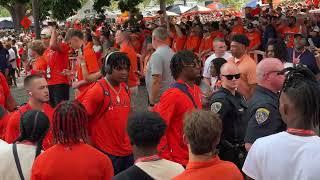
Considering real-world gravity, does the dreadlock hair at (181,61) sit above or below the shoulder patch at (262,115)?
above

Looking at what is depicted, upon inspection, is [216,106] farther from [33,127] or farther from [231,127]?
[33,127]

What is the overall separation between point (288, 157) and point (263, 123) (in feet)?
4.45

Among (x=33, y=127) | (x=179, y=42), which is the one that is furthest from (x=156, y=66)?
(x=179, y=42)

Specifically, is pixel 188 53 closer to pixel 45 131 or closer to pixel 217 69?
pixel 217 69

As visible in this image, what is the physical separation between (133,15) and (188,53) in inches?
781

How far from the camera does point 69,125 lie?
3.97 metres

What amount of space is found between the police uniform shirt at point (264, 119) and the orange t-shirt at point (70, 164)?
1.23 metres

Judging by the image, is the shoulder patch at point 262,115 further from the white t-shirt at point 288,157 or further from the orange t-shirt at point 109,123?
the orange t-shirt at point 109,123

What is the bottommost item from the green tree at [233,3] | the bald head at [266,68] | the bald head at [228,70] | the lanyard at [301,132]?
the lanyard at [301,132]

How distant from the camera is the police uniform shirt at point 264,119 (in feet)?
14.4

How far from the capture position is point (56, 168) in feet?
12.3

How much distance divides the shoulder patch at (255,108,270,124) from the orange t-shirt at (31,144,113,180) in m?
1.27

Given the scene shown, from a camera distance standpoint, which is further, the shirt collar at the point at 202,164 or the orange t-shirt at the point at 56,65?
the orange t-shirt at the point at 56,65

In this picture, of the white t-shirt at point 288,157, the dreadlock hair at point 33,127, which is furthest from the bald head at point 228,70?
the white t-shirt at point 288,157
